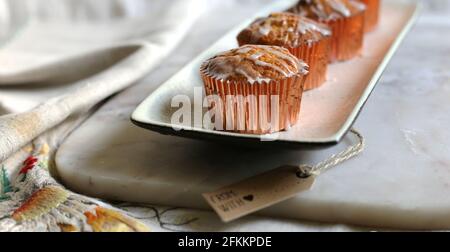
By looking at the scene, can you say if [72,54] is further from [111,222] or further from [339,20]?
[111,222]

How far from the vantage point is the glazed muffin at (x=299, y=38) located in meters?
1.13

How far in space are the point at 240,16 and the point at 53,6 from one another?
532 millimetres

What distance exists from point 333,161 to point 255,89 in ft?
0.50

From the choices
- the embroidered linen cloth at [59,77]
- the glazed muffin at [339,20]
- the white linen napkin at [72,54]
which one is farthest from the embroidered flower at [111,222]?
the glazed muffin at [339,20]

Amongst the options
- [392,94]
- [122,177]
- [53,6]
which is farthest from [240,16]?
[122,177]

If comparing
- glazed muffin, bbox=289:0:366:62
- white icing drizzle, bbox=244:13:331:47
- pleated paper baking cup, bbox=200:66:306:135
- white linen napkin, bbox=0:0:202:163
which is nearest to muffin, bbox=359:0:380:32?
glazed muffin, bbox=289:0:366:62

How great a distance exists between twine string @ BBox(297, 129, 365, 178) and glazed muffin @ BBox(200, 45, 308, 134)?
0.10 metres

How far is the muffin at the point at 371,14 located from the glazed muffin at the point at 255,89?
507 mm

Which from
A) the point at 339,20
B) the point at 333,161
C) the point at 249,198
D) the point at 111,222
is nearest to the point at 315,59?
the point at 339,20

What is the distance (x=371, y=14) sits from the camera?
1445 millimetres

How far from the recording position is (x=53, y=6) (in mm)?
1812

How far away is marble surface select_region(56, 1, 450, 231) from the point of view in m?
0.82
